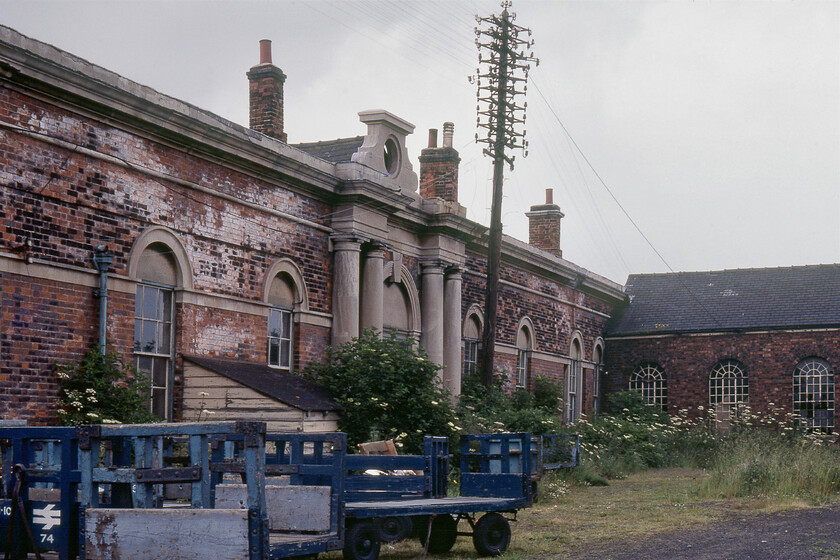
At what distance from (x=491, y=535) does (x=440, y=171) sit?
556 inches

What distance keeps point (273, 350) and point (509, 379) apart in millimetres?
9935

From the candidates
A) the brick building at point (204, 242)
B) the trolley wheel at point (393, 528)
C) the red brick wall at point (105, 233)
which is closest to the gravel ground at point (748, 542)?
the trolley wheel at point (393, 528)

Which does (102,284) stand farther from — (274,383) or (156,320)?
(274,383)

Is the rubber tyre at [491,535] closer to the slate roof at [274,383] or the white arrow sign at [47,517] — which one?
the white arrow sign at [47,517]

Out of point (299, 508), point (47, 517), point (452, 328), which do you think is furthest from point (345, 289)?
point (47, 517)

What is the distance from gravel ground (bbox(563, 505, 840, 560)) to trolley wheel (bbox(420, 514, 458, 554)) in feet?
4.45

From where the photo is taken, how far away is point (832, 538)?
1099cm

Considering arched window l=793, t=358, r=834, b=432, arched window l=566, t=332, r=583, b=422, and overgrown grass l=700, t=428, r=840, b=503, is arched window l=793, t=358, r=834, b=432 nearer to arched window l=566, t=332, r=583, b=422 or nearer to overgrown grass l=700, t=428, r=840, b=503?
arched window l=566, t=332, r=583, b=422

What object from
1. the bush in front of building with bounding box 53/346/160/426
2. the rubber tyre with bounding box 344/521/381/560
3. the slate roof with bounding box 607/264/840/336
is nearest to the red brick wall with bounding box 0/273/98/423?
the bush in front of building with bounding box 53/346/160/426

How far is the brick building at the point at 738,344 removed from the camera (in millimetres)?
31219

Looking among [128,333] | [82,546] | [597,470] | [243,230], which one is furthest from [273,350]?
[82,546]

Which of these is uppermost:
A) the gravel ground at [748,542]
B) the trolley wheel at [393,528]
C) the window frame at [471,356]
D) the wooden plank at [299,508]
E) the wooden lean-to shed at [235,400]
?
the window frame at [471,356]

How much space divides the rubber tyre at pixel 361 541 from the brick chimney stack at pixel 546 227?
74.9 ft

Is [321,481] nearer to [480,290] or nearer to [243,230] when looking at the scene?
[243,230]
